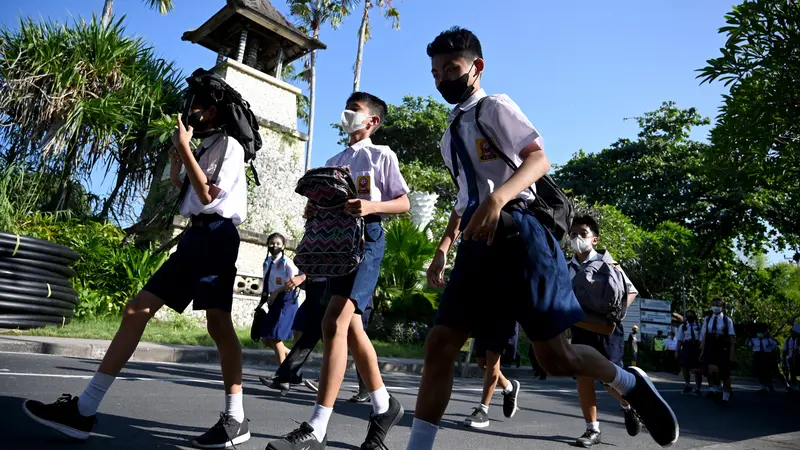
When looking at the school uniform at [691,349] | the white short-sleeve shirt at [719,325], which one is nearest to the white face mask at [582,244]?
the white short-sleeve shirt at [719,325]

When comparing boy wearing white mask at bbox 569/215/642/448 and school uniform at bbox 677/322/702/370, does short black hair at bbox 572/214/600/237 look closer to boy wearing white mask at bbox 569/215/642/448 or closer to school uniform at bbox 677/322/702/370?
boy wearing white mask at bbox 569/215/642/448

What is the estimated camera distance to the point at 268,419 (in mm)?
4359

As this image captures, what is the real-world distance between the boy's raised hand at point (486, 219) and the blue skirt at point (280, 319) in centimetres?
478

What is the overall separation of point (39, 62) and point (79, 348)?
8307 millimetres

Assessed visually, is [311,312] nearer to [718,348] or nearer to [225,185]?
[225,185]

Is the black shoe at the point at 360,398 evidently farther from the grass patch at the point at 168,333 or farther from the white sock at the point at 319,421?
the grass patch at the point at 168,333

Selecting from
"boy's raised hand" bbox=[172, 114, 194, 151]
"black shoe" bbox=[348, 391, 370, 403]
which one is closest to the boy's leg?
"boy's raised hand" bbox=[172, 114, 194, 151]

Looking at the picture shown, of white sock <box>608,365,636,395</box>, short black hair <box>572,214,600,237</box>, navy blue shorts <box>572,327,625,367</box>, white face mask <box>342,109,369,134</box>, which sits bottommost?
white sock <box>608,365,636,395</box>

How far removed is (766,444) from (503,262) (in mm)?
3140

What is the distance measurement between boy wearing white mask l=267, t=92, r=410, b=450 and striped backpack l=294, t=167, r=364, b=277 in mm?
77

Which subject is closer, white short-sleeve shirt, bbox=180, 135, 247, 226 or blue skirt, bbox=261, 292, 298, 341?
white short-sleeve shirt, bbox=180, 135, 247, 226

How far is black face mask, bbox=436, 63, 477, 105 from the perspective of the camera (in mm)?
2771

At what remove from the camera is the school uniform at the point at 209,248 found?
312cm

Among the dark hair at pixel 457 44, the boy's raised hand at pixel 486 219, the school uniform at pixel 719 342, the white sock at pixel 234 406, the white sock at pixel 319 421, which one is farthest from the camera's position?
the school uniform at pixel 719 342
